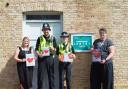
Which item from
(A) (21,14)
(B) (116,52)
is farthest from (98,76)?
(A) (21,14)

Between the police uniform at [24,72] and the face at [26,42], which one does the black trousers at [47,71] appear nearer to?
the police uniform at [24,72]

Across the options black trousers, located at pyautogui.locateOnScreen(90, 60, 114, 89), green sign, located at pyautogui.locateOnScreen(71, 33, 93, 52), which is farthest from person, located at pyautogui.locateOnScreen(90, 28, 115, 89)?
green sign, located at pyautogui.locateOnScreen(71, 33, 93, 52)

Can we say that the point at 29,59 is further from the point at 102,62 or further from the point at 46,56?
the point at 102,62

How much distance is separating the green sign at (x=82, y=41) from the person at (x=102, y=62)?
872mm

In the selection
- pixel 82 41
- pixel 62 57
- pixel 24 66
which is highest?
pixel 82 41

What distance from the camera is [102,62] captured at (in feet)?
42.5

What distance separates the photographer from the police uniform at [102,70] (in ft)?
42.7

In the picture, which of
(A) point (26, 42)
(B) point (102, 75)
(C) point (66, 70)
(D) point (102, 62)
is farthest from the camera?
(C) point (66, 70)

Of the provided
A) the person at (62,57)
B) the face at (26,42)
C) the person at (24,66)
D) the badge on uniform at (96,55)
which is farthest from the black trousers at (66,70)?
the face at (26,42)

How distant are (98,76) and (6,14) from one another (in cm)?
380

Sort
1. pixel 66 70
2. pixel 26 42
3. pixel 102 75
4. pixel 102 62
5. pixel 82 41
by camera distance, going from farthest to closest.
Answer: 1. pixel 82 41
2. pixel 66 70
3. pixel 26 42
4. pixel 102 75
5. pixel 102 62

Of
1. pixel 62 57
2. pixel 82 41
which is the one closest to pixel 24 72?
pixel 62 57

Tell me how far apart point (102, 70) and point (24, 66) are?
2443 mm

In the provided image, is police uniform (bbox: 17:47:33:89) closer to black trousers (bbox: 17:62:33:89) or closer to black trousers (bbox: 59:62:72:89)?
black trousers (bbox: 17:62:33:89)
